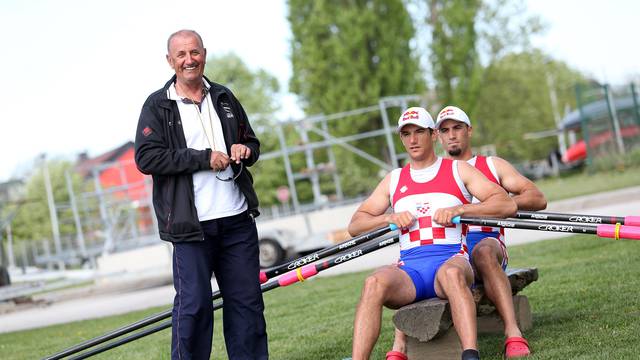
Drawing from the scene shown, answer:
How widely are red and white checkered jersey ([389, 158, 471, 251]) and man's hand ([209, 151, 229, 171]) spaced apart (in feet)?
3.29

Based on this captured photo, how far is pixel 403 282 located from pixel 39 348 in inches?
216

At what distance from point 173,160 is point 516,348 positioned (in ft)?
6.94

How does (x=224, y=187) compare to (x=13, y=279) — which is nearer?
(x=224, y=187)

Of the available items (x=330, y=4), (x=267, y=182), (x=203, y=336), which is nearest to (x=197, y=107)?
(x=203, y=336)

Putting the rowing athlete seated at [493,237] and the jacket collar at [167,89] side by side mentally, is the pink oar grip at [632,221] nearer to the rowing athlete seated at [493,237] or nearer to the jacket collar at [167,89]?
the rowing athlete seated at [493,237]

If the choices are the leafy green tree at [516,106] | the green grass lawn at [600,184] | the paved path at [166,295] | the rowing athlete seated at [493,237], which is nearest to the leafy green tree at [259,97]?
the leafy green tree at [516,106]

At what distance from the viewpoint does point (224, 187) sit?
17.2 ft

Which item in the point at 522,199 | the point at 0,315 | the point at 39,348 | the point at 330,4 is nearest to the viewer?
the point at 522,199

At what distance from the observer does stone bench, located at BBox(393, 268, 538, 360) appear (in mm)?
4859

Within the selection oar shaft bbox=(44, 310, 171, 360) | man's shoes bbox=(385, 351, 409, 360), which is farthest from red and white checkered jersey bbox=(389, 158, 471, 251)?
oar shaft bbox=(44, 310, 171, 360)

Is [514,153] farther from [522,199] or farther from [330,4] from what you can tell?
[522,199]

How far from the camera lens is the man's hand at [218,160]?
503cm

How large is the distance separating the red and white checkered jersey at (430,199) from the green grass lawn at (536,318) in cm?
75

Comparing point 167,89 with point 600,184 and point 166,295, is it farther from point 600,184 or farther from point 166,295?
point 600,184
